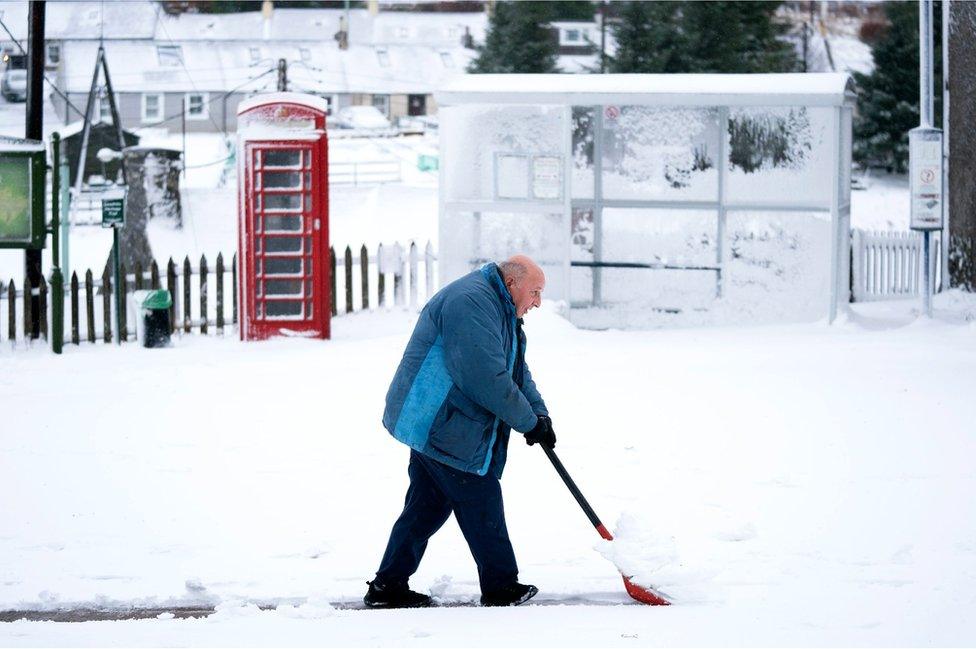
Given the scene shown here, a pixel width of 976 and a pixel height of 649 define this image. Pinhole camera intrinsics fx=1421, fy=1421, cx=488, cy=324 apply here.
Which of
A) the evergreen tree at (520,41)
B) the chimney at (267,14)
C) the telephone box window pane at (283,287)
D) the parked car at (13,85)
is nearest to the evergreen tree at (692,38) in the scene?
the evergreen tree at (520,41)

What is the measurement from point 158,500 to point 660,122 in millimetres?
9165

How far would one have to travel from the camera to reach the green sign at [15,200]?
14016 mm

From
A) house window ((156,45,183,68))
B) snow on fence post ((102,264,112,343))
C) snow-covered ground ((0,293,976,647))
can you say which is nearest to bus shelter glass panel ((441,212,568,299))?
snow-covered ground ((0,293,976,647))

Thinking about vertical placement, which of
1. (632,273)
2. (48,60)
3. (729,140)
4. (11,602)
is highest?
(48,60)

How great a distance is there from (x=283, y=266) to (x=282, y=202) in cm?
63

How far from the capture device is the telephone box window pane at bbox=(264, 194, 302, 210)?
13922 mm

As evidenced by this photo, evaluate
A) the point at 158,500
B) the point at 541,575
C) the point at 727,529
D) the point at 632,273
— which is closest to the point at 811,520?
the point at 727,529

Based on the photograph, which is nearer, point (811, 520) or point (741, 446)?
point (811, 520)

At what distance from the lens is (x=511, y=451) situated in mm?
8883

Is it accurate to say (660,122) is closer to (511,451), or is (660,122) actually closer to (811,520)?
(511,451)

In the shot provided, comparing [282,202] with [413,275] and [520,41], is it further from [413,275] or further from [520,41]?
[520,41]

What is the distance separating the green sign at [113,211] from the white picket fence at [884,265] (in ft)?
29.0

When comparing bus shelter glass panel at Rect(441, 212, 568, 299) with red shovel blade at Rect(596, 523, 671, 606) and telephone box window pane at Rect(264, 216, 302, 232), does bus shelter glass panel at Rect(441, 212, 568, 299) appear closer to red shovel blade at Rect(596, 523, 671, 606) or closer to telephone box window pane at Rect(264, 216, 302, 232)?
telephone box window pane at Rect(264, 216, 302, 232)

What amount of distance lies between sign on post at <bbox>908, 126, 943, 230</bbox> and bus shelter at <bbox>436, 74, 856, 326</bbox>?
0.72 metres
